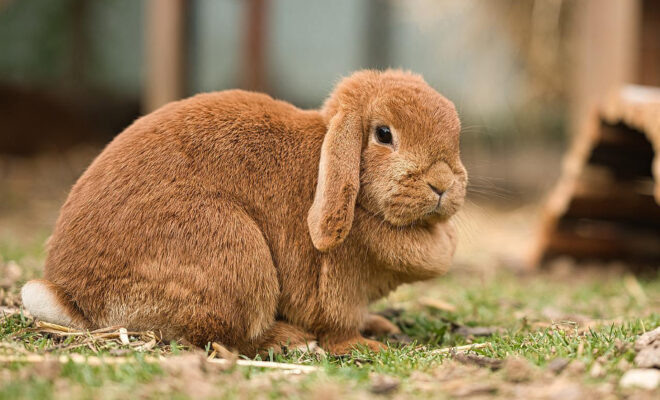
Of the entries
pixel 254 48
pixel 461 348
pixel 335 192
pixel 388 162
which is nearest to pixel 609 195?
pixel 461 348

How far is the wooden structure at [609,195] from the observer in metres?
5.00

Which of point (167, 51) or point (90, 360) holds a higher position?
point (167, 51)

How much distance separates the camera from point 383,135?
9.73 ft

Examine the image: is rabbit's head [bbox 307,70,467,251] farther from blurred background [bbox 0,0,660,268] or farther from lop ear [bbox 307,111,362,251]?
blurred background [bbox 0,0,660,268]

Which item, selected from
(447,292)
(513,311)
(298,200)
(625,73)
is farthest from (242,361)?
(625,73)

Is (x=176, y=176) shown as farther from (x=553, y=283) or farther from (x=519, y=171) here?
(x=519, y=171)

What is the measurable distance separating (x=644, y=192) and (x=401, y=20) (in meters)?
3.89

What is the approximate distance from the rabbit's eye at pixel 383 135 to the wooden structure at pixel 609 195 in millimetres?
2258

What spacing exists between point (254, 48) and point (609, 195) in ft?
12.6

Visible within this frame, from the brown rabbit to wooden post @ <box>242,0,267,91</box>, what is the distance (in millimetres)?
4069

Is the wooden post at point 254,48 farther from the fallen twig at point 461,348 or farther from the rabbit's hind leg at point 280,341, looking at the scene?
the fallen twig at point 461,348

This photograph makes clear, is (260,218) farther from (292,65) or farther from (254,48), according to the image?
(292,65)

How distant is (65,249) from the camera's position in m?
2.76

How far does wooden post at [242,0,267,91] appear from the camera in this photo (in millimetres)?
7141
